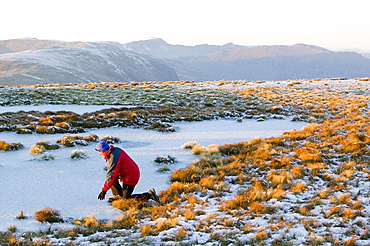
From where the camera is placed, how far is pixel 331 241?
5.14 m

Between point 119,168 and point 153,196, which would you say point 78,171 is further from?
point 153,196

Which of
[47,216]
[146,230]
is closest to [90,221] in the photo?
[47,216]

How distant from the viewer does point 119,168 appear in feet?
23.5

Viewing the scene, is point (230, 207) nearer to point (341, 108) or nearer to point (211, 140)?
point (211, 140)

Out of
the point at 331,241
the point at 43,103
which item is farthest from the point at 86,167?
the point at 43,103

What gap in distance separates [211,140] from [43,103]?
645 inches

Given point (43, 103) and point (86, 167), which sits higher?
point (43, 103)

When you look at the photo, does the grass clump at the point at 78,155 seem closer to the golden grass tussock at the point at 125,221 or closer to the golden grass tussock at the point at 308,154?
the golden grass tussock at the point at 125,221

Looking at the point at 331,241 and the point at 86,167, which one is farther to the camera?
the point at 86,167

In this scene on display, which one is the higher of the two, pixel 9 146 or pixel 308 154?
pixel 9 146

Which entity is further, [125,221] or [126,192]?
[126,192]

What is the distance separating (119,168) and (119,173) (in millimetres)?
144

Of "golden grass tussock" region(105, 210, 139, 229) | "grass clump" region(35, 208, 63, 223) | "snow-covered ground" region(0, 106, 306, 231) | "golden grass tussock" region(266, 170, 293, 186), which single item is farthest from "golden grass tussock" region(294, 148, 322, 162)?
"grass clump" region(35, 208, 63, 223)

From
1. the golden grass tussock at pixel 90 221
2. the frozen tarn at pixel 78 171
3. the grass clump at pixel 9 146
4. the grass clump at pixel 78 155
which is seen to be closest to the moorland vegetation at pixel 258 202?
the golden grass tussock at pixel 90 221
